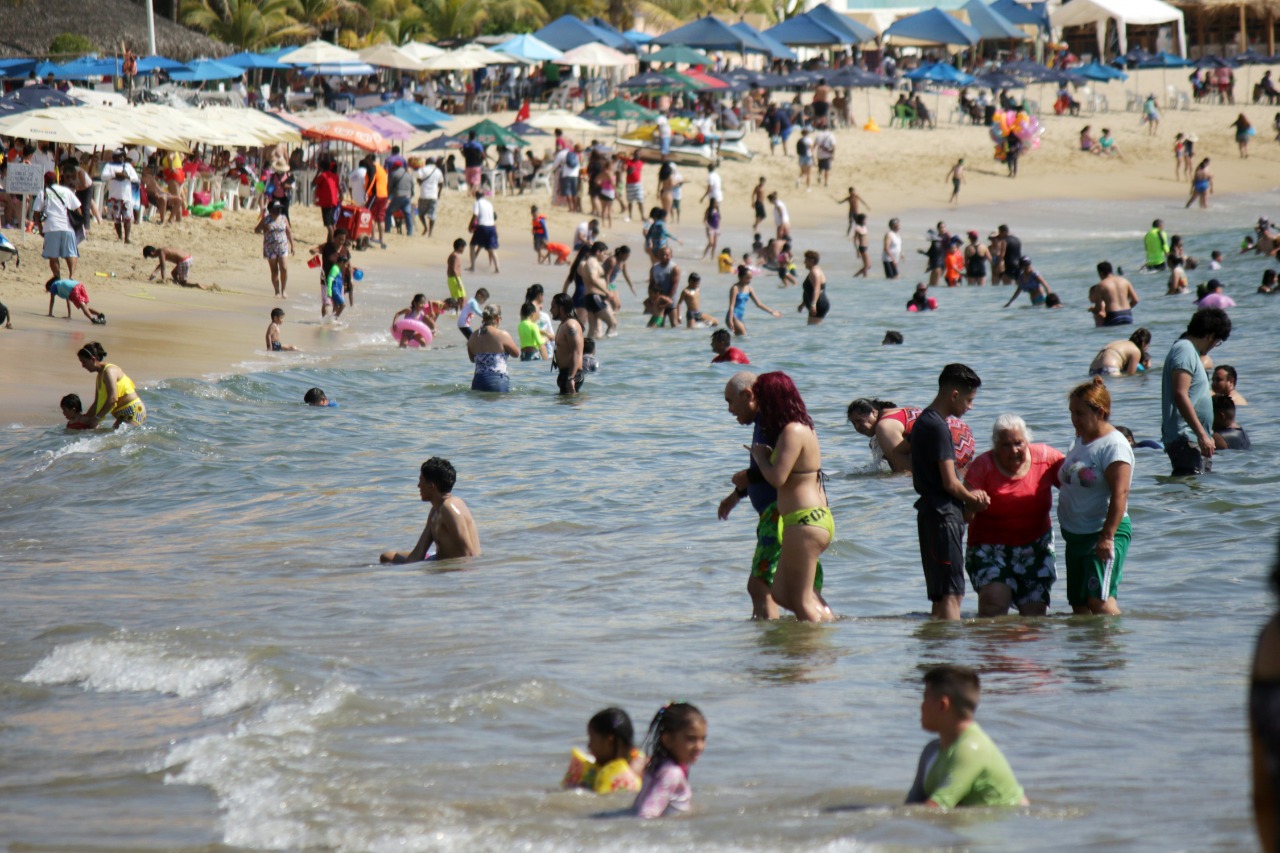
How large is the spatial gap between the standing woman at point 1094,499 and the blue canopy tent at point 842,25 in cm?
3986

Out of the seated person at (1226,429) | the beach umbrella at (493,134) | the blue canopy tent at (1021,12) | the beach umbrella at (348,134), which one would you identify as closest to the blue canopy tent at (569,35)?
the beach umbrella at (493,134)

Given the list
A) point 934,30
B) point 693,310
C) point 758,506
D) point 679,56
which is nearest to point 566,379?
point 693,310

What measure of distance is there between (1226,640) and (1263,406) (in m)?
7.83

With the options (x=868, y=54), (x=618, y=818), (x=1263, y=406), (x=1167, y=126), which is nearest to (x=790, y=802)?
(x=618, y=818)

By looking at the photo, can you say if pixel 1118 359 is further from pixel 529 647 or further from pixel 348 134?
pixel 348 134

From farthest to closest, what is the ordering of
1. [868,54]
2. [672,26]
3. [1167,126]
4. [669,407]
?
1. [672,26]
2. [868,54]
3. [1167,126]
4. [669,407]

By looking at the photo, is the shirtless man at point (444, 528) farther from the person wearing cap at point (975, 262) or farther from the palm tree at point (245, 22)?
the palm tree at point (245, 22)

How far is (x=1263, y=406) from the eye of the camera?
45.8ft

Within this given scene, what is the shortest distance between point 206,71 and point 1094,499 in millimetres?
32440

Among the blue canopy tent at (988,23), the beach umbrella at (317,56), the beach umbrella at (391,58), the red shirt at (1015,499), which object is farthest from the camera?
the blue canopy tent at (988,23)

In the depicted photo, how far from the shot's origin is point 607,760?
4.97 metres

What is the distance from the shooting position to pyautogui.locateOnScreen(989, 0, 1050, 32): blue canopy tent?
2063 inches

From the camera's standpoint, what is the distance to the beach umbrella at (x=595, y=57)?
39.1 metres

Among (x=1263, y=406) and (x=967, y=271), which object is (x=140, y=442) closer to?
(x=1263, y=406)
